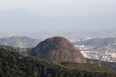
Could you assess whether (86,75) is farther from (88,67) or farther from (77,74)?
(88,67)

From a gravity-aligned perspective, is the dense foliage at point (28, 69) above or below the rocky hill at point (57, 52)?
below

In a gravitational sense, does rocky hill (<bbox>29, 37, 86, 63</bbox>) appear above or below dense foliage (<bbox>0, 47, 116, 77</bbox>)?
above

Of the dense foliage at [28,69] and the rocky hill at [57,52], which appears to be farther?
the rocky hill at [57,52]

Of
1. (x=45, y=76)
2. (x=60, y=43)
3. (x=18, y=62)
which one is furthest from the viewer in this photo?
(x=60, y=43)

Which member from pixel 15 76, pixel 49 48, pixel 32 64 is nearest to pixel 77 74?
pixel 32 64
